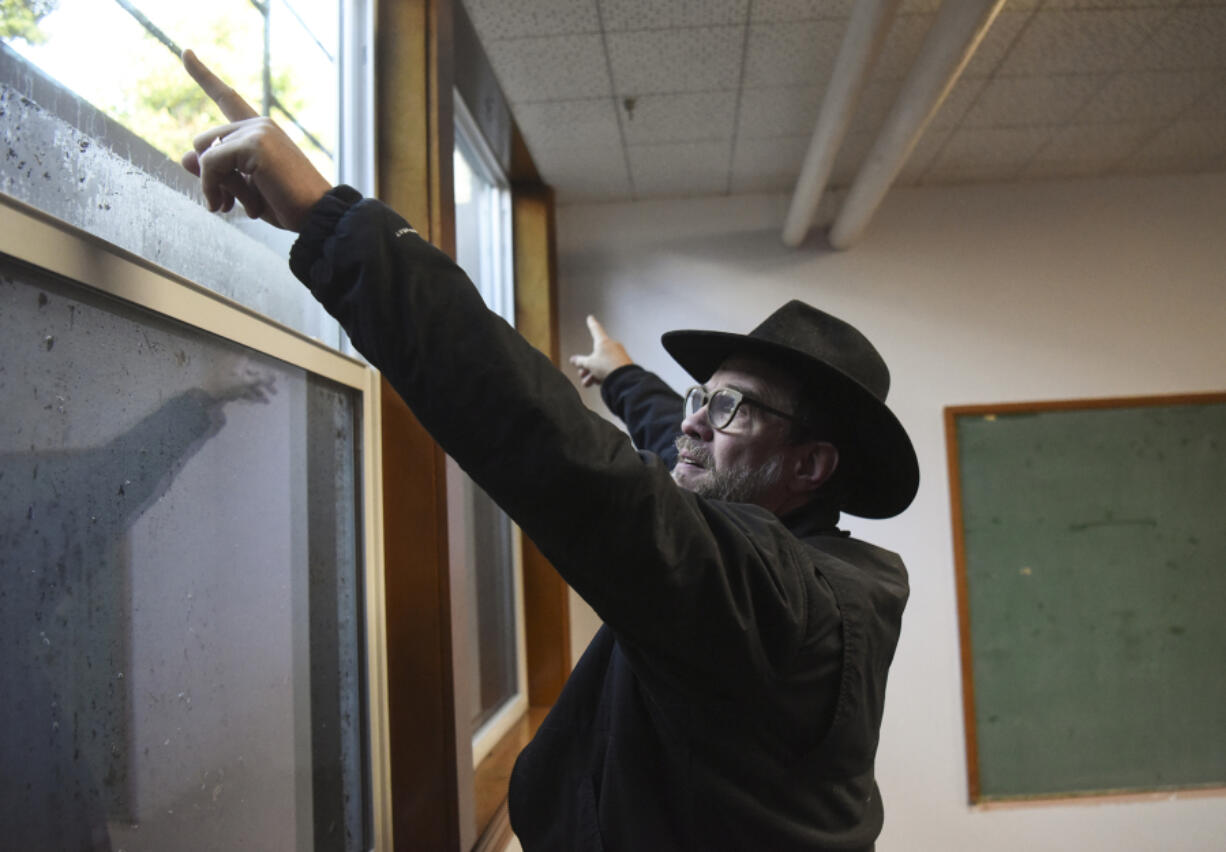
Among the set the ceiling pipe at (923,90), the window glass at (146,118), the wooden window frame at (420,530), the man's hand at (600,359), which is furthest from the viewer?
the man's hand at (600,359)

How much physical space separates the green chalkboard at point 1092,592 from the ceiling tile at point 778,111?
4.04 ft

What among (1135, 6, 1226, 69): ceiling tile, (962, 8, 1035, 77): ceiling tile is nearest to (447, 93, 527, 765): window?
(962, 8, 1035, 77): ceiling tile

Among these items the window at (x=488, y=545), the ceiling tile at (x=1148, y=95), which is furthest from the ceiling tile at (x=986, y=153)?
the window at (x=488, y=545)

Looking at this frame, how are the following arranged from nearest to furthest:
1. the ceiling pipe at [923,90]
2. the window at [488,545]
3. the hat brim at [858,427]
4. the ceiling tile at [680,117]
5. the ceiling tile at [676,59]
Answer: the hat brim at [858,427] → the ceiling pipe at [923,90] → the ceiling tile at [676,59] → the window at [488,545] → the ceiling tile at [680,117]

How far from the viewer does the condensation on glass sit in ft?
2.36

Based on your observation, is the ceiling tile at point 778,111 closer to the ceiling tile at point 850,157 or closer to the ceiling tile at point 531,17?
the ceiling tile at point 850,157

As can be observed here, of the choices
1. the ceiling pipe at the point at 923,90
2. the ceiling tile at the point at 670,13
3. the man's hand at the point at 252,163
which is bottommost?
the man's hand at the point at 252,163

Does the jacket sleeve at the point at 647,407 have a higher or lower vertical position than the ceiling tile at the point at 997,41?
lower

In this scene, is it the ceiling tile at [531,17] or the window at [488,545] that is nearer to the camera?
the ceiling tile at [531,17]

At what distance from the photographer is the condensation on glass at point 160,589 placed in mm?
720

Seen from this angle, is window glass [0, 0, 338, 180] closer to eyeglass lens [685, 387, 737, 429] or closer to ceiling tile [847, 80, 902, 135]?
eyeglass lens [685, 387, 737, 429]

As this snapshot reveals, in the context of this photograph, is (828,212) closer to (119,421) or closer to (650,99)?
(650,99)

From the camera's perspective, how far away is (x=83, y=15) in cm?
88

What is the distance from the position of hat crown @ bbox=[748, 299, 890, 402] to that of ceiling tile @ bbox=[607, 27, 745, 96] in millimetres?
1284
